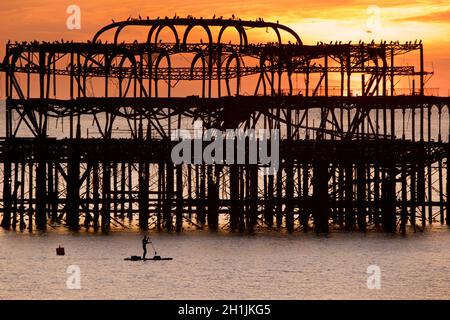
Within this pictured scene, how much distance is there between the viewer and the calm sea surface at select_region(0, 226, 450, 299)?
7512 cm

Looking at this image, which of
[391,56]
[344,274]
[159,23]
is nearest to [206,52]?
[159,23]

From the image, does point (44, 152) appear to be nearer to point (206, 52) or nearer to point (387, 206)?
point (206, 52)

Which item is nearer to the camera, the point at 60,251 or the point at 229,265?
the point at 229,265

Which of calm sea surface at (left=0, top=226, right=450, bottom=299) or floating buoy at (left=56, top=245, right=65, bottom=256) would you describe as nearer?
calm sea surface at (left=0, top=226, right=450, bottom=299)

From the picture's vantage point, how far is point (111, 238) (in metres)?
92.9

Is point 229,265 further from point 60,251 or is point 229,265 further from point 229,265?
point 60,251

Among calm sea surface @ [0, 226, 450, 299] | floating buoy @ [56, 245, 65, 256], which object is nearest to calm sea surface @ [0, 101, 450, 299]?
calm sea surface @ [0, 226, 450, 299]

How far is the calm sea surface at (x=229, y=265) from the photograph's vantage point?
75.1 metres

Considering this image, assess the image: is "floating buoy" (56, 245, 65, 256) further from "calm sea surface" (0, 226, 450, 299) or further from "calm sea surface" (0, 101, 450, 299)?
"calm sea surface" (0, 226, 450, 299)

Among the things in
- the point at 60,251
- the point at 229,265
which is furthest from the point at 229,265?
the point at 60,251

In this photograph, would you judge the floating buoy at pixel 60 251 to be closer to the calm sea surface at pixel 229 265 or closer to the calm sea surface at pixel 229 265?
the calm sea surface at pixel 229 265

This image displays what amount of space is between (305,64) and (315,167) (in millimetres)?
17702

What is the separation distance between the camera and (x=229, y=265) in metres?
83.8

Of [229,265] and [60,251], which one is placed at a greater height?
[60,251]
